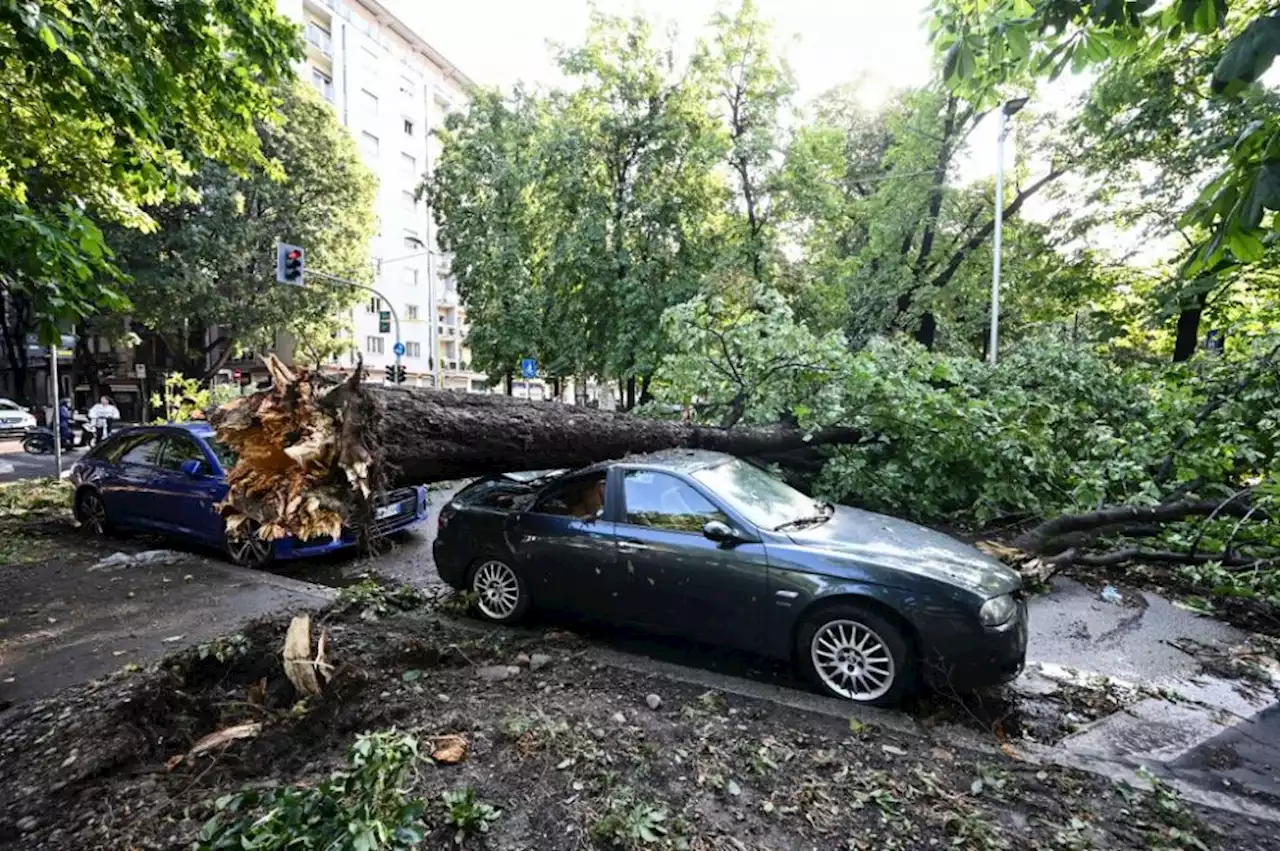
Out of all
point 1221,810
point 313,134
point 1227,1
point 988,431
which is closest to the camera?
point 1227,1

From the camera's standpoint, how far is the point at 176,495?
7.31 m

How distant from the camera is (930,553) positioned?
162 inches

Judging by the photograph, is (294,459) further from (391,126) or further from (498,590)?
(391,126)

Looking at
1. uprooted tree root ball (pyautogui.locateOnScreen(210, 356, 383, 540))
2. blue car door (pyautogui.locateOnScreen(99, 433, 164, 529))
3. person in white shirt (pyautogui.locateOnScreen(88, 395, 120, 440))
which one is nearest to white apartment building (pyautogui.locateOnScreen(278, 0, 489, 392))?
person in white shirt (pyautogui.locateOnScreen(88, 395, 120, 440))

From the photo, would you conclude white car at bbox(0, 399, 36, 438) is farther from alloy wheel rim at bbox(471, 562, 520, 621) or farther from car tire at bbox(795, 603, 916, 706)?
car tire at bbox(795, 603, 916, 706)

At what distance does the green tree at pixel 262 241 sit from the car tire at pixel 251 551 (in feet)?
59.1

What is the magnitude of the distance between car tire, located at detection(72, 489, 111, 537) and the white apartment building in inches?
919

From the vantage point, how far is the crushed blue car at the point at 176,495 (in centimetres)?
699

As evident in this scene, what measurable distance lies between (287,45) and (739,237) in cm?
1083

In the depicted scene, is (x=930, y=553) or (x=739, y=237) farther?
(x=739, y=237)

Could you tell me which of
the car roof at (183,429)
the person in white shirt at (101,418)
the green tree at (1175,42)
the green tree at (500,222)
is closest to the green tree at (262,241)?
the person in white shirt at (101,418)

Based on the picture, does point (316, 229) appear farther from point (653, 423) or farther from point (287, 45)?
point (653, 423)

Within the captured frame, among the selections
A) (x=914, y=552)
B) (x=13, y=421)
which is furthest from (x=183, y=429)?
(x=13, y=421)

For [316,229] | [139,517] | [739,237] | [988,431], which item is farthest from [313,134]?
[988,431]
